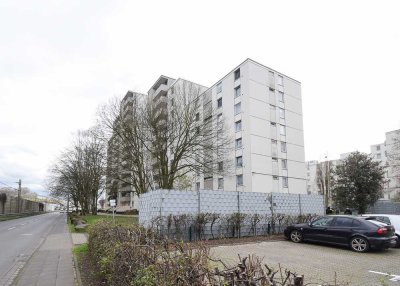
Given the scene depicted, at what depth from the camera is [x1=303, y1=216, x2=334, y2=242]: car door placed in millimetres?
14352

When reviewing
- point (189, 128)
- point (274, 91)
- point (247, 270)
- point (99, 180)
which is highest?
point (274, 91)

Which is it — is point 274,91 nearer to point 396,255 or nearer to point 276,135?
point 276,135

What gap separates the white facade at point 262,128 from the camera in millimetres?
39625

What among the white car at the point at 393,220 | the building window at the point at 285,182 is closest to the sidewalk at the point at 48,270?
the white car at the point at 393,220

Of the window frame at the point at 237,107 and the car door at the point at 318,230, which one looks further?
the window frame at the point at 237,107

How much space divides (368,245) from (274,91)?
108 feet

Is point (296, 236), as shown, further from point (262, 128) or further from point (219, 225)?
point (262, 128)

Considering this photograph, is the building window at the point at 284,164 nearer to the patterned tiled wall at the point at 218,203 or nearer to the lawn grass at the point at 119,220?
the lawn grass at the point at 119,220

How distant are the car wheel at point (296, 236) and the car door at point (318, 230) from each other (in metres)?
0.31

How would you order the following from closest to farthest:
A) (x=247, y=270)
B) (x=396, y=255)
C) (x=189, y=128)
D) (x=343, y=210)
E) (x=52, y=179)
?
(x=247, y=270)
(x=396, y=255)
(x=189, y=128)
(x=343, y=210)
(x=52, y=179)

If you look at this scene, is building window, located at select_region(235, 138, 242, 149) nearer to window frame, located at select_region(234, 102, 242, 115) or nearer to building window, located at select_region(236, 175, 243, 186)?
window frame, located at select_region(234, 102, 242, 115)

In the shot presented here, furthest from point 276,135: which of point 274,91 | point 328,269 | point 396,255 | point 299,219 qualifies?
point 328,269

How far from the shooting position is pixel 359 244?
12992 millimetres

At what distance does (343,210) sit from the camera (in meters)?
31.3
